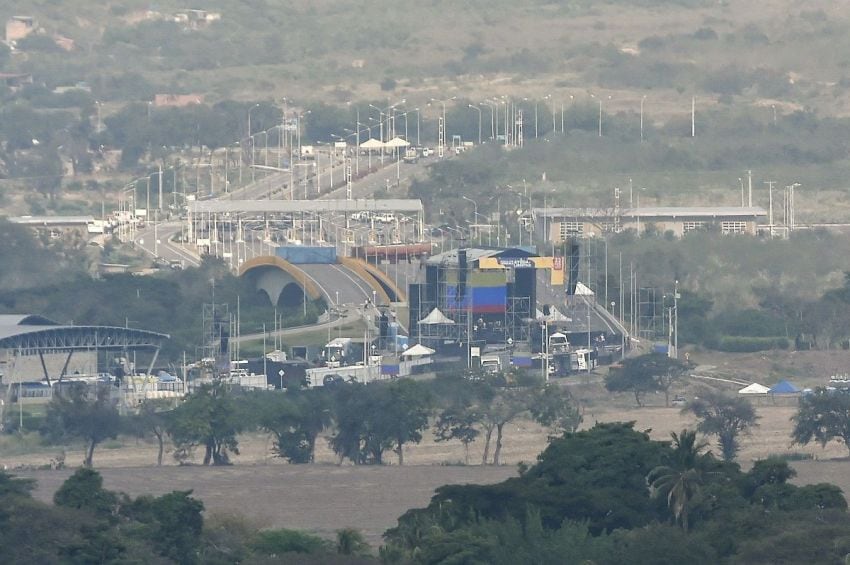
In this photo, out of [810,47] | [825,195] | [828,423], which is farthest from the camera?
[810,47]

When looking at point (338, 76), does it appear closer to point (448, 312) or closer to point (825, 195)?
point (825, 195)

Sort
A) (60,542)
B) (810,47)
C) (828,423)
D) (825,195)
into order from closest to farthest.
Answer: (60,542), (828,423), (825,195), (810,47)

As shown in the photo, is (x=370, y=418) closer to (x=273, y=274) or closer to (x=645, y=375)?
(x=645, y=375)

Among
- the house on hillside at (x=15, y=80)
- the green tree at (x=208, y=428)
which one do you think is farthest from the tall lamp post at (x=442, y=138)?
the green tree at (x=208, y=428)

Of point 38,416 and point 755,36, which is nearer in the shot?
point 38,416

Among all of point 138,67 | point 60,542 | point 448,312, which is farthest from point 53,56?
point 60,542

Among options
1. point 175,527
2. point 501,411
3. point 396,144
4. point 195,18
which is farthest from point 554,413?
point 195,18

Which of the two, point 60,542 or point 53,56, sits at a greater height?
point 53,56
